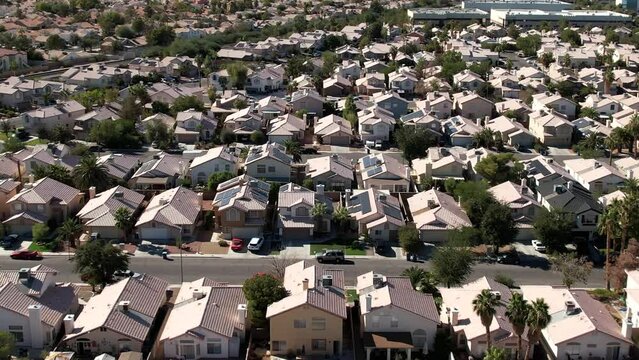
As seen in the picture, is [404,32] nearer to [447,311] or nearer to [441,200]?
[441,200]

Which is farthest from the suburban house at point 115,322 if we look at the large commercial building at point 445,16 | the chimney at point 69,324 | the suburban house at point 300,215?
the large commercial building at point 445,16

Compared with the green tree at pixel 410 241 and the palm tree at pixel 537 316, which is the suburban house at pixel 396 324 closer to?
the palm tree at pixel 537 316

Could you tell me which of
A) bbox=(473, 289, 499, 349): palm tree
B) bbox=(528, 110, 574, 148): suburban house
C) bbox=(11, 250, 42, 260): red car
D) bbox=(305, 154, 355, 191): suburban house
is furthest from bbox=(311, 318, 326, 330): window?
bbox=(528, 110, 574, 148): suburban house

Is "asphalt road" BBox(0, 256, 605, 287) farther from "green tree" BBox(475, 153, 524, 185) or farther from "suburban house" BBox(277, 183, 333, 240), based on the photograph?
"green tree" BBox(475, 153, 524, 185)

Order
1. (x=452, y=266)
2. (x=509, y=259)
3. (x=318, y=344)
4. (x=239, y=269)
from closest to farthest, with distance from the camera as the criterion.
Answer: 1. (x=318, y=344)
2. (x=452, y=266)
3. (x=239, y=269)
4. (x=509, y=259)

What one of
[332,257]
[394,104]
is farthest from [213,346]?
[394,104]

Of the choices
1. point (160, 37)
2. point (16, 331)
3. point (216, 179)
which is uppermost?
point (16, 331)

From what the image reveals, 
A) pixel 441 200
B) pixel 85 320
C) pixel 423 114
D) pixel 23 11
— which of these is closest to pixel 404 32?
pixel 423 114

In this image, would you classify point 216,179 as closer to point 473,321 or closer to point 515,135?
point 473,321
